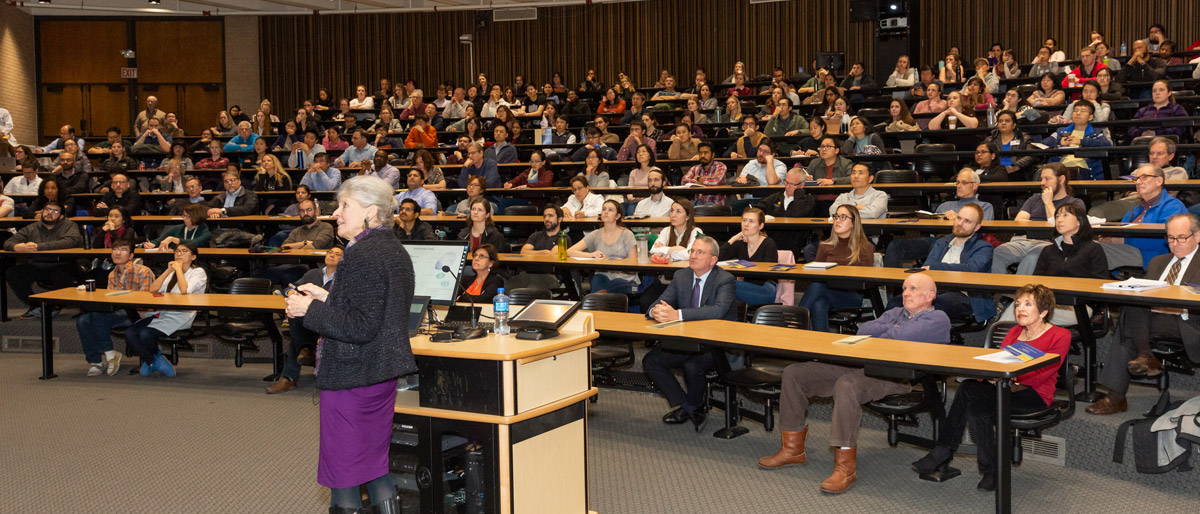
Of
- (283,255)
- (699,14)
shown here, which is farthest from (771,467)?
(699,14)

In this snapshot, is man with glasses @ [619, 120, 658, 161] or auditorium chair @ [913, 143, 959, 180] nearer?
auditorium chair @ [913, 143, 959, 180]

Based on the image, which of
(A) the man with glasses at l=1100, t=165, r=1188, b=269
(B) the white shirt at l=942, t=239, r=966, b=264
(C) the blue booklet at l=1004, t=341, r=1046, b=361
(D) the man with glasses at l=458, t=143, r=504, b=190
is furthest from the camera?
(D) the man with glasses at l=458, t=143, r=504, b=190

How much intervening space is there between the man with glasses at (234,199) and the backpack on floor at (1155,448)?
8.04 metres

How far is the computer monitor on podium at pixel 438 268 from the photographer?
389 centimetres

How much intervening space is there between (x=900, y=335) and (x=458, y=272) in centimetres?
198

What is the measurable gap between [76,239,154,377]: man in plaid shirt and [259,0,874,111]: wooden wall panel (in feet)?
36.3

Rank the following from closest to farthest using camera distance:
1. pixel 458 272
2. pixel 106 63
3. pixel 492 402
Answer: pixel 492 402 < pixel 458 272 < pixel 106 63

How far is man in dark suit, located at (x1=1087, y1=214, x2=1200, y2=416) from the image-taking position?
14.8 ft

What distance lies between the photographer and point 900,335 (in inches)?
170

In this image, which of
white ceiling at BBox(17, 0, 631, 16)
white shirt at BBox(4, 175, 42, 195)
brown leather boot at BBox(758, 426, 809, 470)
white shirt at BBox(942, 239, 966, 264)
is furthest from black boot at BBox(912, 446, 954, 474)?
white ceiling at BBox(17, 0, 631, 16)

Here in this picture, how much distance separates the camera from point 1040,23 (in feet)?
47.6

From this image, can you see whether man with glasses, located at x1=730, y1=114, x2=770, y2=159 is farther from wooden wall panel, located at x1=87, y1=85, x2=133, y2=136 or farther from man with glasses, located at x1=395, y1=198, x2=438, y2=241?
wooden wall panel, located at x1=87, y1=85, x2=133, y2=136

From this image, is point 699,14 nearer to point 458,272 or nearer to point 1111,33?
point 1111,33

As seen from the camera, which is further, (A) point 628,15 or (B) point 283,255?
(A) point 628,15
